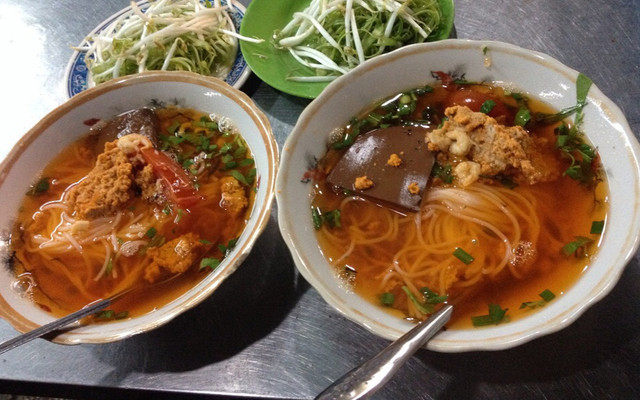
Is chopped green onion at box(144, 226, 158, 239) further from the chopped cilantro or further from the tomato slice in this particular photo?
the chopped cilantro

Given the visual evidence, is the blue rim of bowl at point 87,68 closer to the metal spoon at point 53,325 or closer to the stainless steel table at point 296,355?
the stainless steel table at point 296,355

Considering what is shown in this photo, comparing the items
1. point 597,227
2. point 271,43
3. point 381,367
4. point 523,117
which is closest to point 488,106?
point 523,117

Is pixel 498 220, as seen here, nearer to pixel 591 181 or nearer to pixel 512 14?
pixel 591 181

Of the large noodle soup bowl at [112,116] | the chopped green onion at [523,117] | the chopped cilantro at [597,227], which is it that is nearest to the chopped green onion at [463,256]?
the chopped cilantro at [597,227]

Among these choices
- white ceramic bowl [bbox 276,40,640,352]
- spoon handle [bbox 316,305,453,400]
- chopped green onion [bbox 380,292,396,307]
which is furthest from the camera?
chopped green onion [bbox 380,292,396,307]

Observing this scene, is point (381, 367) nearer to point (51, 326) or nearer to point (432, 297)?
point (432, 297)

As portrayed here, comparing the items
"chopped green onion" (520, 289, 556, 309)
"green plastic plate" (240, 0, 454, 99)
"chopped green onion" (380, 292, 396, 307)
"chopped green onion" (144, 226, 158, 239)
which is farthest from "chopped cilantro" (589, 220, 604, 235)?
"chopped green onion" (144, 226, 158, 239)
